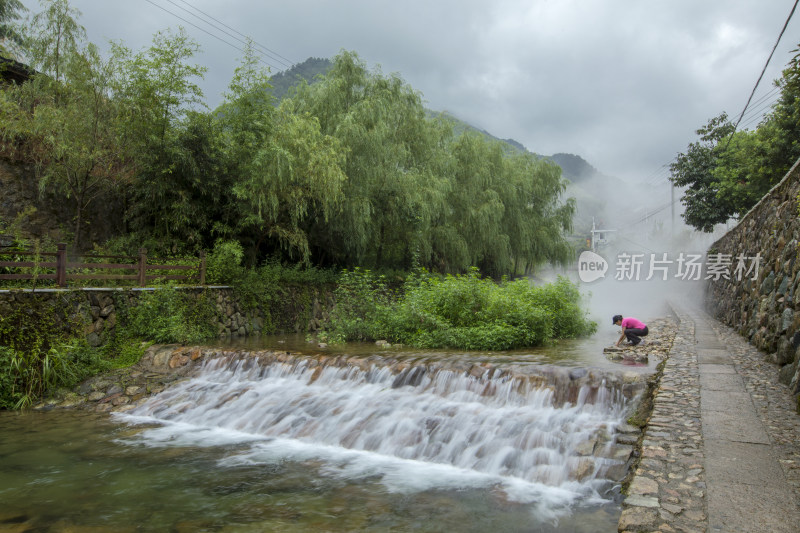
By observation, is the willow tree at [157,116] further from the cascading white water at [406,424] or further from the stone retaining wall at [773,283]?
the stone retaining wall at [773,283]

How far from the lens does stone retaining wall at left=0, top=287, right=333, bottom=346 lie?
926 centimetres

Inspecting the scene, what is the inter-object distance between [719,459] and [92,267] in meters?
11.5

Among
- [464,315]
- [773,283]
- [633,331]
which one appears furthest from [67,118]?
[773,283]

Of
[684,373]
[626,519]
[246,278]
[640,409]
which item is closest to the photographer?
[626,519]

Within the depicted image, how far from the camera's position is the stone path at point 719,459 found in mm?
2932

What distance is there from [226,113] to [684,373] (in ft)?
42.5

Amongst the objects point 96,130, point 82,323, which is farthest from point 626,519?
point 96,130

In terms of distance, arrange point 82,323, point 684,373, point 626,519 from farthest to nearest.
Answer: point 82,323 < point 684,373 < point 626,519

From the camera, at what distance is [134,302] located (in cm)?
1096

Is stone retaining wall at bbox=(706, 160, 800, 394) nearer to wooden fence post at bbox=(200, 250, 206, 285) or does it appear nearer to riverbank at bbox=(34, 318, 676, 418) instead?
riverbank at bbox=(34, 318, 676, 418)

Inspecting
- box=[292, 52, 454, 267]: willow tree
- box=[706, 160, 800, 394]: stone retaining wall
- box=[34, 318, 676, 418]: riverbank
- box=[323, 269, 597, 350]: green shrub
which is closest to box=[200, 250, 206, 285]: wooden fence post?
box=[34, 318, 676, 418]: riverbank

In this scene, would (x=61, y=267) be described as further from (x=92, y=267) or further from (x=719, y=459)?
(x=719, y=459)

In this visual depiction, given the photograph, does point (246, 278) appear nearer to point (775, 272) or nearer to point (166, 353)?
point (166, 353)

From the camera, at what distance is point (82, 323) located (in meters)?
9.84
